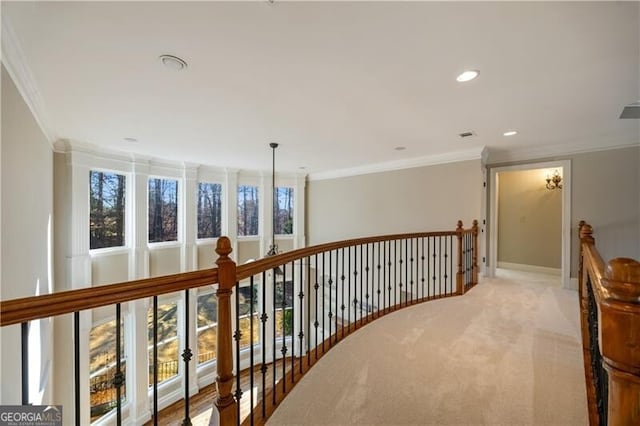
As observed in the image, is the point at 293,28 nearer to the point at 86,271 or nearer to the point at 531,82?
the point at 531,82

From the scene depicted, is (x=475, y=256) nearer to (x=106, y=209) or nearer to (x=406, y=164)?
(x=406, y=164)

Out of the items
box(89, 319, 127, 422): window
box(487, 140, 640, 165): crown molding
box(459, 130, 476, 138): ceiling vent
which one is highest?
box(459, 130, 476, 138): ceiling vent

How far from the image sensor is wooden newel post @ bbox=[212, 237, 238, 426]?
139 centimetres

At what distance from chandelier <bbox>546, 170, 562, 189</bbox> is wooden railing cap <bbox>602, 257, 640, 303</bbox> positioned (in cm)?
651

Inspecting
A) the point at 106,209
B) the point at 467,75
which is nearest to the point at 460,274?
the point at 467,75

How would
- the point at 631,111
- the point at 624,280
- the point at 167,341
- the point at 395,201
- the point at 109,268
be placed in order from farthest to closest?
the point at 395,201, the point at 167,341, the point at 109,268, the point at 631,111, the point at 624,280

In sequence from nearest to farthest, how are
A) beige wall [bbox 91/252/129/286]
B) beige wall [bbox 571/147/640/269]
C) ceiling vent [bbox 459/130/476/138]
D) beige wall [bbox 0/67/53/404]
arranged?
beige wall [bbox 0/67/53/404], ceiling vent [bbox 459/130/476/138], beige wall [bbox 571/147/640/269], beige wall [bbox 91/252/129/286]

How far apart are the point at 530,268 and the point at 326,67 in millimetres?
6499

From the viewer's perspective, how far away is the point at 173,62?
201 cm

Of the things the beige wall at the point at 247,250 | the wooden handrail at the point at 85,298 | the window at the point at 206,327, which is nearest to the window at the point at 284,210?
the beige wall at the point at 247,250

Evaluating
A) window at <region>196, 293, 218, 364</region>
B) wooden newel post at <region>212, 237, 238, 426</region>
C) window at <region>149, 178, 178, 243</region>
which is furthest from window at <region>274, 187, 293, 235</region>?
wooden newel post at <region>212, 237, 238, 426</region>

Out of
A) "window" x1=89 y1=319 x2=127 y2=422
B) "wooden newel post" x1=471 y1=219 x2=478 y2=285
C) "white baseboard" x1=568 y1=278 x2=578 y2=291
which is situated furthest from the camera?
"window" x1=89 y1=319 x2=127 y2=422

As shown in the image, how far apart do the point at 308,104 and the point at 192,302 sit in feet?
15.9

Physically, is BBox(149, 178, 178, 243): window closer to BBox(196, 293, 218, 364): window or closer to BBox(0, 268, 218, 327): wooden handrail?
BBox(196, 293, 218, 364): window
